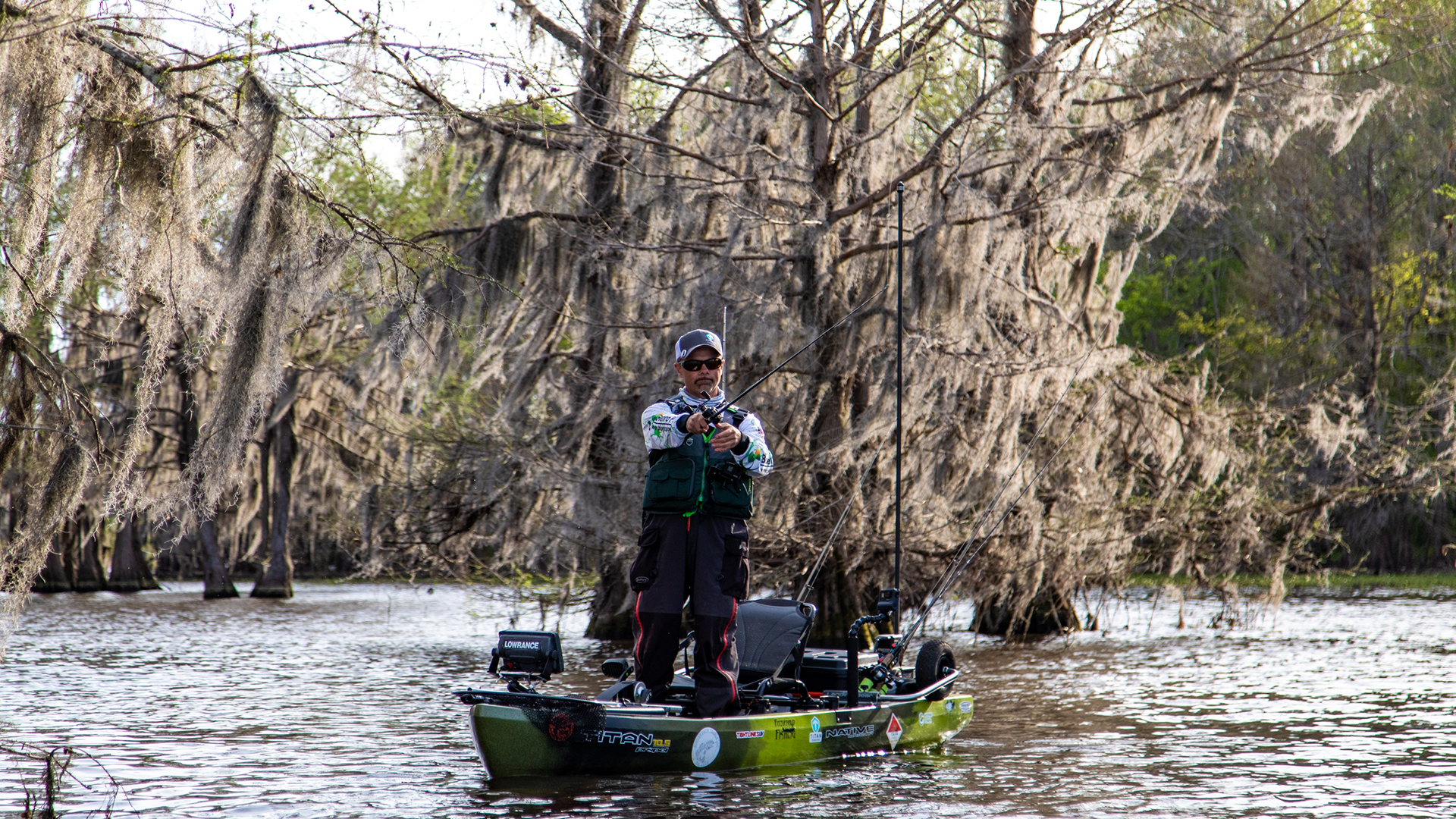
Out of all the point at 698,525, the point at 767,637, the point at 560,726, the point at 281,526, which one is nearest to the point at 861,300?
the point at 767,637

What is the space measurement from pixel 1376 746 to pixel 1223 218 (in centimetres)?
2686

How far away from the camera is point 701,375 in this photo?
7395 mm

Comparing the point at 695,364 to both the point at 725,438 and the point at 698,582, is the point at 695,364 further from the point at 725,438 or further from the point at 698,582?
the point at 698,582

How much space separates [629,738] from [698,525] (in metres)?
1.11

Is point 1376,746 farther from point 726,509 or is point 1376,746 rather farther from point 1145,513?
point 1145,513

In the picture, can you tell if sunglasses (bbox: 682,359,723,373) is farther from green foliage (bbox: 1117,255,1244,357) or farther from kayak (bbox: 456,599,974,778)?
green foliage (bbox: 1117,255,1244,357)

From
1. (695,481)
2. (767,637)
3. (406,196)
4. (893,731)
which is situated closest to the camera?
(695,481)

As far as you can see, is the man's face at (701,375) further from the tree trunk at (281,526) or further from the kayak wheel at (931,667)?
the tree trunk at (281,526)

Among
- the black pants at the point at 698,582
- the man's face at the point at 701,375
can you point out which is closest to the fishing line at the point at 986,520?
the black pants at the point at 698,582

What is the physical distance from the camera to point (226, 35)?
5848 mm

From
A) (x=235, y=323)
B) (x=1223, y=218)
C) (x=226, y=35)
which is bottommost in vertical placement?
(x=235, y=323)

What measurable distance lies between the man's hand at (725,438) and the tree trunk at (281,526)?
2218 cm

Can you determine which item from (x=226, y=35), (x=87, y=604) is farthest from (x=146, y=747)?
(x=87, y=604)

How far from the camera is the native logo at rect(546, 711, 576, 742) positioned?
703 centimetres
